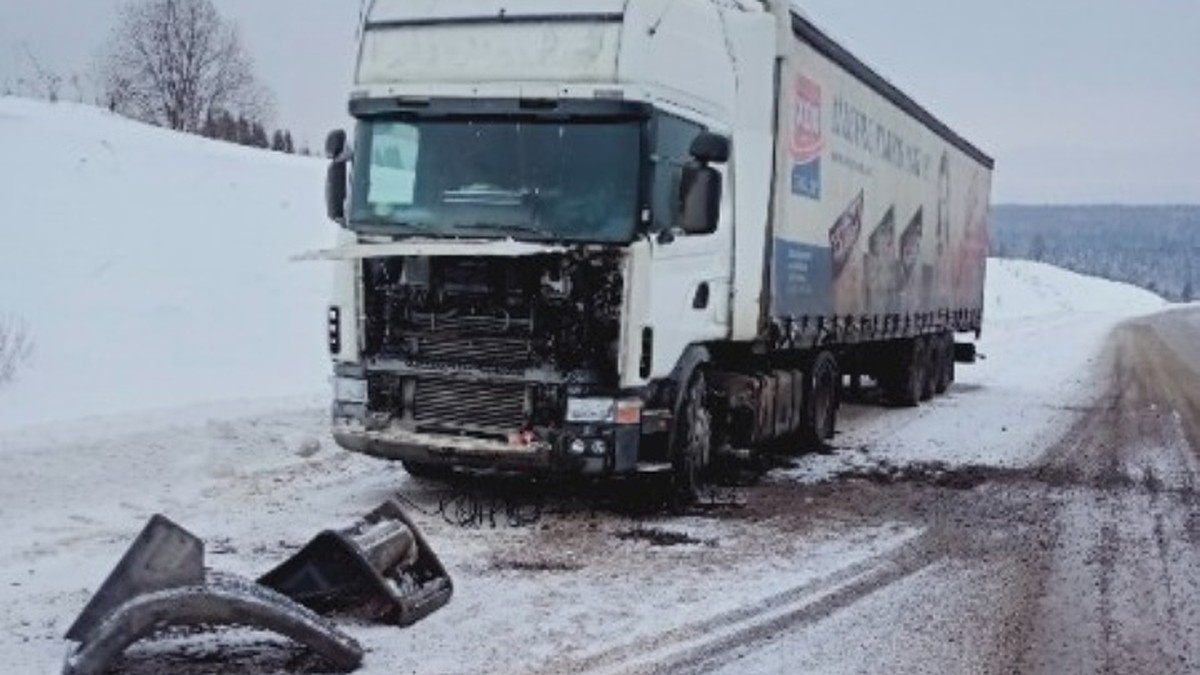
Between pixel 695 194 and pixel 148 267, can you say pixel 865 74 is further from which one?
pixel 148 267

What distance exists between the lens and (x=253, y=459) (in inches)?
405

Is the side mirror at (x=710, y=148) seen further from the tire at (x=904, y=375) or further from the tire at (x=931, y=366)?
the tire at (x=931, y=366)

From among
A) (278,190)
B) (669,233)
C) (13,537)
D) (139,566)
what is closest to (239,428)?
(13,537)

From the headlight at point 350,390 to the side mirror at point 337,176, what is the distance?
1180 millimetres

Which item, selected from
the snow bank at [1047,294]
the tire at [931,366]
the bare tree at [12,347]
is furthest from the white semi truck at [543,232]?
the snow bank at [1047,294]

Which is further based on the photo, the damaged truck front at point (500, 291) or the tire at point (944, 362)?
the tire at point (944, 362)

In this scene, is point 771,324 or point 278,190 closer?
point 771,324

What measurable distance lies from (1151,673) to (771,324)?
532 cm

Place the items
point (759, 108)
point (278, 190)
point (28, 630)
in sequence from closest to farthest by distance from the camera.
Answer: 1. point (28, 630)
2. point (759, 108)
3. point (278, 190)

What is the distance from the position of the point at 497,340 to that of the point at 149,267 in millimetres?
11273

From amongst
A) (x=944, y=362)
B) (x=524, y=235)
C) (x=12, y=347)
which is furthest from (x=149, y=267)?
(x=944, y=362)

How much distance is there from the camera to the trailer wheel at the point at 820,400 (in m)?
12.9

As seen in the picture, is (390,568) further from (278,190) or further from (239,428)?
(278,190)

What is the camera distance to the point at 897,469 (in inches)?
475
